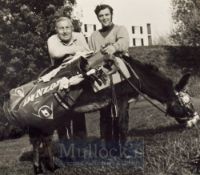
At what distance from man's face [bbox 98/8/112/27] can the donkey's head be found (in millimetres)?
1843

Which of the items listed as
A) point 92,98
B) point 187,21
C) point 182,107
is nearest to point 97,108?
point 92,98

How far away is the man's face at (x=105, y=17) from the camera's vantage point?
723 centimetres

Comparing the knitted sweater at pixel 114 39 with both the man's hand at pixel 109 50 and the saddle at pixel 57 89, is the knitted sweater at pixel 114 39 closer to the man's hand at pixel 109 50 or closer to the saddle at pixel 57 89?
the man's hand at pixel 109 50

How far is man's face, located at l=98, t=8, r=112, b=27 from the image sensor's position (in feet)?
23.7

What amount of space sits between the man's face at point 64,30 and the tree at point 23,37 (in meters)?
11.0

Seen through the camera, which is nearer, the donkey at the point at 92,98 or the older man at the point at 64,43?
the donkey at the point at 92,98

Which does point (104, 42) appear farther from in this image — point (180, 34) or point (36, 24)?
point (180, 34)

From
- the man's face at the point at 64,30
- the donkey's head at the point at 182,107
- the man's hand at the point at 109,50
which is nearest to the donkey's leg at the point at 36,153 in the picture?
the man's face at the point at 64,30

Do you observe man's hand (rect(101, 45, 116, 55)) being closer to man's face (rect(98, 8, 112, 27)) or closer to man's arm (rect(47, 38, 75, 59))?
man's arm (rect(47, 38, 75, 59))

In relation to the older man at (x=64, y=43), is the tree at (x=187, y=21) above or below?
above

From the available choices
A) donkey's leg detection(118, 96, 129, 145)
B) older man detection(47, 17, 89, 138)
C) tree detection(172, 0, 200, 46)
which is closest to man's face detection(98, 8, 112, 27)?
older man detection(47, 17, 89, 138)

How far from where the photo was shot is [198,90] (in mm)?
20984

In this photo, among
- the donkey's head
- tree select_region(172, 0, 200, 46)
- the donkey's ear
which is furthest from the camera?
tree select_region(172, 0, 200, 46)

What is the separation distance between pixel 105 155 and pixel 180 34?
18354 millimetres
